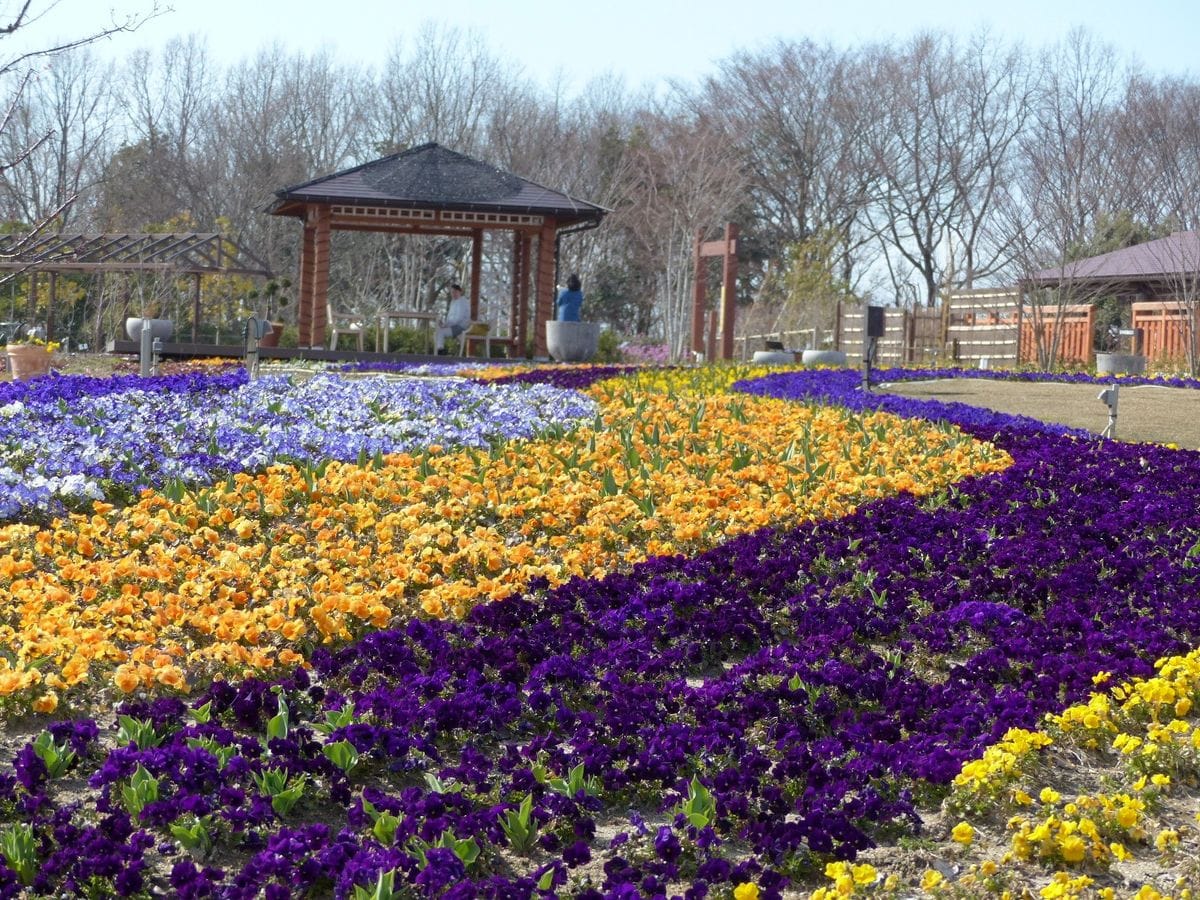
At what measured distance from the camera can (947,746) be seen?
12.7 feet

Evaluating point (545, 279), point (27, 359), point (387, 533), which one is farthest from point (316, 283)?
point (387, 533)

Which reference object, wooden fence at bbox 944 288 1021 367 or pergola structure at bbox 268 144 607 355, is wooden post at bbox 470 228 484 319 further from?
wooden fence at bbox 944 288 1021 367

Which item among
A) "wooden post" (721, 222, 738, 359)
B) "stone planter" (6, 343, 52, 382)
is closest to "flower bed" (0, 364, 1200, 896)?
"stone planter" (6, 343, 52, 382)

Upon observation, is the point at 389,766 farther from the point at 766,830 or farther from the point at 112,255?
the point at 112,255

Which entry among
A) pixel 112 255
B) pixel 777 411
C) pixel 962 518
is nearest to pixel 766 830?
pixel 962 518

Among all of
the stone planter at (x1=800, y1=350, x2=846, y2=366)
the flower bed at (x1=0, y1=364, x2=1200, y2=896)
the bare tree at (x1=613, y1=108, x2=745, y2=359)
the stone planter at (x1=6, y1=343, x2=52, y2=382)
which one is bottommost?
the flower bed at (x1=0, y1=364, x2=1200, y2=896)

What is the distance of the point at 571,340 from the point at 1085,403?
8.83m

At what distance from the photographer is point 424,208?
22.7 meters

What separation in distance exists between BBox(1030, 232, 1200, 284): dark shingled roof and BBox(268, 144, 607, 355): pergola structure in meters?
9.72

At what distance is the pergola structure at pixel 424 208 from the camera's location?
879 inches

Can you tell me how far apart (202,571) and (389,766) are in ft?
7.18

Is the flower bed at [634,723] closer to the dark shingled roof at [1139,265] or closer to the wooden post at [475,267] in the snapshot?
the wooden post at [475,267]

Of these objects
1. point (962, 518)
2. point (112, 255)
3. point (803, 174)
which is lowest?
point (962, 518)

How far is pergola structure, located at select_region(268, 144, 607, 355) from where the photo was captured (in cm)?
2233
